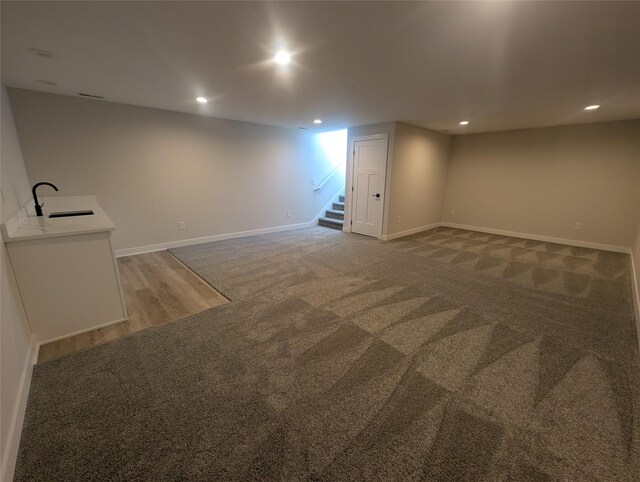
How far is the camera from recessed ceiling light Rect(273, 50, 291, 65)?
86.2 inches

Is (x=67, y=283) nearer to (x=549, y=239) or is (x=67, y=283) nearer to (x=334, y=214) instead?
(x=334, y=214)

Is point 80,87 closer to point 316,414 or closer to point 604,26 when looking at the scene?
point 316,414

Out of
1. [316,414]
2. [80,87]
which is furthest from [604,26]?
[80,87]

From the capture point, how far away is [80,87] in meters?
3.14

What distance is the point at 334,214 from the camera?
6812 mm

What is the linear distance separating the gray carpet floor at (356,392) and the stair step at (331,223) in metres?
3.39

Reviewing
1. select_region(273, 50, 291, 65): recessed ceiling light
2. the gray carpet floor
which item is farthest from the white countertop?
select_region(273, 50, 291, 65): recessed ceiling light

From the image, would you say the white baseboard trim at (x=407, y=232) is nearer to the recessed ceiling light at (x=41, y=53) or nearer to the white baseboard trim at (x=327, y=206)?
the white baseboard trim at (x=327, y=206)

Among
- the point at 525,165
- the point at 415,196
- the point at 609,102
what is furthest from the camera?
the point at 415,196

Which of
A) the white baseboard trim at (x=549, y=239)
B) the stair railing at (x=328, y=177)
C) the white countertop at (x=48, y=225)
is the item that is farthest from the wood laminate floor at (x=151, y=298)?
the white baseboard trim at (x=549, y=239)

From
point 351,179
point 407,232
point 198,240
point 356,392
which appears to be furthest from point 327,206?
point 356,392

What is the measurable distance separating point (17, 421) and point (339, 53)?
317cm

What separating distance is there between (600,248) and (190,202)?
767cm

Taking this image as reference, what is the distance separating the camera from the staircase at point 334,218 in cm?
651
